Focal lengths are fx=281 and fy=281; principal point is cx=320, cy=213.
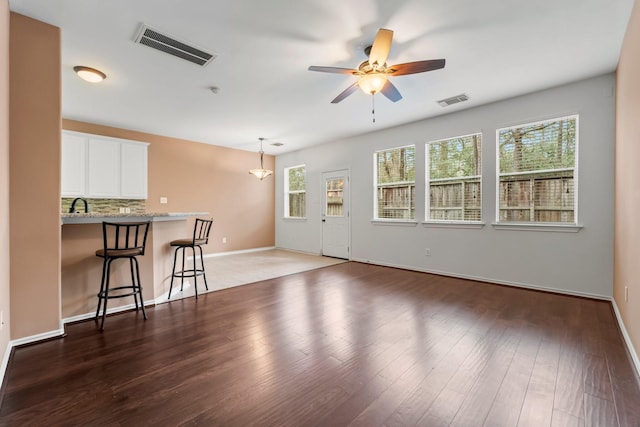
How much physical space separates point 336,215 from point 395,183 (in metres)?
1.67

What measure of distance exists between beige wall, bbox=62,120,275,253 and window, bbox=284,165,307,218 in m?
0.49

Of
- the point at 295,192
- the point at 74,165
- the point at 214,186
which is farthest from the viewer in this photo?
the point at 295,192

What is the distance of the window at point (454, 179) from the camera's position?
4.45 metres

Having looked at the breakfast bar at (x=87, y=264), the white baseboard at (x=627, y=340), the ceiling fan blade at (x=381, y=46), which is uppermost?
the ceiling fan blade at (x=381, y=46)

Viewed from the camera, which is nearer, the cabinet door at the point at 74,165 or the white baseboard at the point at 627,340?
the white baseboard at the point at 627,340

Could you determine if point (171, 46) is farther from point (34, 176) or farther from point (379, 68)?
point (379, 68)

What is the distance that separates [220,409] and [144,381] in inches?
25.4

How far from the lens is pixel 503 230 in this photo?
13.5ft

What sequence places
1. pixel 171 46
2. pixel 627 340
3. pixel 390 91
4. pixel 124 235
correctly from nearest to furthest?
pixel 627 340 < pixel 171 46 < pixel 390 91 < pixel 124 235

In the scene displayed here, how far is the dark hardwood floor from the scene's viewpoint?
156 cm

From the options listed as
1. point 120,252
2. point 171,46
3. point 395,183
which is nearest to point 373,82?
point 171,46

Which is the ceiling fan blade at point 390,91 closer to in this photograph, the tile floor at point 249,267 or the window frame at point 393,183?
the window frame at point 393,183

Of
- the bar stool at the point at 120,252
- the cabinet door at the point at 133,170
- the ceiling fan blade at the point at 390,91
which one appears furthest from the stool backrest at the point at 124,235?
the ceiling fan blade at the point at 390,91

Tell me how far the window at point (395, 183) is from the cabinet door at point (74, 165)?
5.34m
